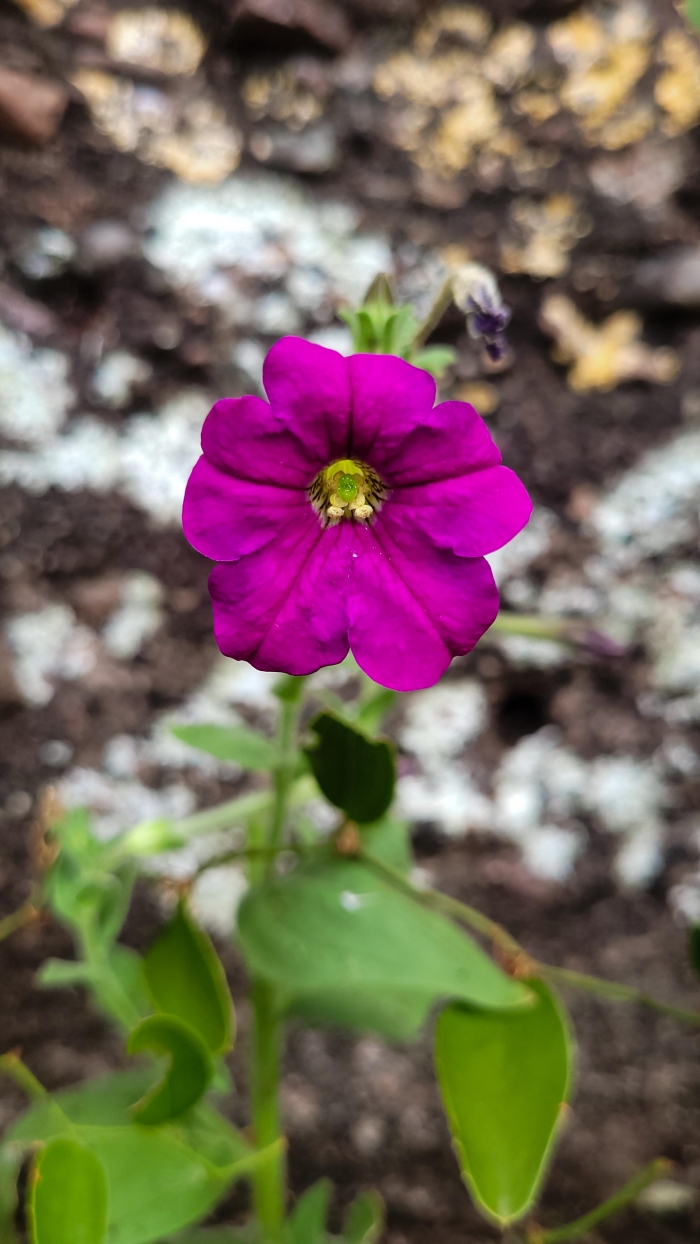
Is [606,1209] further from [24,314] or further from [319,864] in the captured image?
[24,314]

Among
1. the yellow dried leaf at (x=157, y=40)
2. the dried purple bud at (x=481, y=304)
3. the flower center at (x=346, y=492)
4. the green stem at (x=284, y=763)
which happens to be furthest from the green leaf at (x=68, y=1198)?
the yellow dried leaf at (x=157, y=40)

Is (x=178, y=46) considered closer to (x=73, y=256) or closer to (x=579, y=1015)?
(x=73, y=256)

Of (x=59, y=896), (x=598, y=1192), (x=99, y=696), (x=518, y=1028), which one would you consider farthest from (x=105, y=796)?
(x=598, y=1192)

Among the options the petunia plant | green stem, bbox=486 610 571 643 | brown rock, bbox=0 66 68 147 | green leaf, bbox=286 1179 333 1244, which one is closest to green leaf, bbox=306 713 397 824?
the petunia plant

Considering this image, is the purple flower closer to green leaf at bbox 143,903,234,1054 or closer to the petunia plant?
the petunia plant

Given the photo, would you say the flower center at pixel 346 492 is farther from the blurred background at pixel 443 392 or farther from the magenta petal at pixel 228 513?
the blurred background at pixel 443 392

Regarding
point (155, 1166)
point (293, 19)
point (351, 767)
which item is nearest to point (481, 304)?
point (351, 767)
